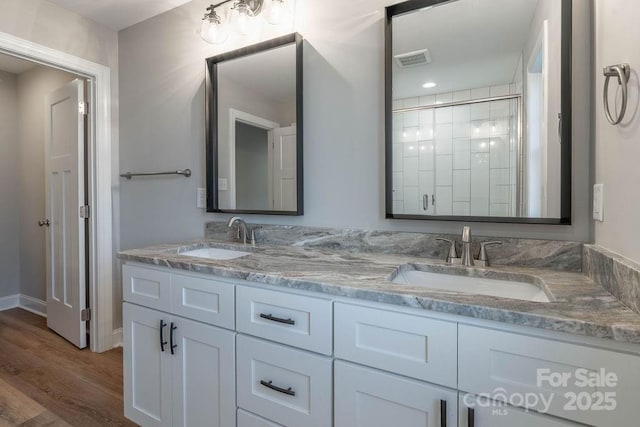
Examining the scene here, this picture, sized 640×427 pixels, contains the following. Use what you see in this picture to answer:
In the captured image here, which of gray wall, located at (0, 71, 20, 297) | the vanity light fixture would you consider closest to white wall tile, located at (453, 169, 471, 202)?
the vanity light fixture

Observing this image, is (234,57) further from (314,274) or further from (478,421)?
(478,421)

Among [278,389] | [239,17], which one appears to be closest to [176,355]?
[278,389]

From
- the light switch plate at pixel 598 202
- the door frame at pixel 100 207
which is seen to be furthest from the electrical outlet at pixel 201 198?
the light switch plate at pixel 598 202

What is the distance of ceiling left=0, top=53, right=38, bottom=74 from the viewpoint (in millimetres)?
2986

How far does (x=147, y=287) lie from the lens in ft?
4.85

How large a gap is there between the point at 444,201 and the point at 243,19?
1392 mm

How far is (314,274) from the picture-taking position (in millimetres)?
1129

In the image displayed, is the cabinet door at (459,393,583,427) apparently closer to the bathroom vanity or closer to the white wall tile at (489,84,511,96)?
the bathroom vanity

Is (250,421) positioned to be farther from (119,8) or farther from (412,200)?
(119,8)

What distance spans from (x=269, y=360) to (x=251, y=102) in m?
1.33

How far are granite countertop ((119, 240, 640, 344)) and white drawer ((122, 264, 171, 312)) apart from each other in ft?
0.17

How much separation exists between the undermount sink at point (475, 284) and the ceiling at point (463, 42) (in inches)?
28.8

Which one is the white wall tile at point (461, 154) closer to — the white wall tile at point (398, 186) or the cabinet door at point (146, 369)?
the white wall tile at point (398, 186)

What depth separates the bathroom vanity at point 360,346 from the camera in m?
0.73
